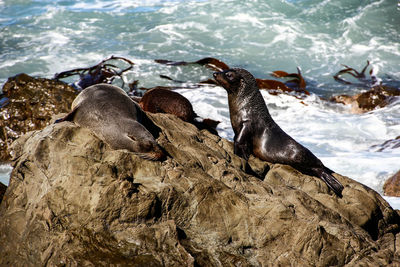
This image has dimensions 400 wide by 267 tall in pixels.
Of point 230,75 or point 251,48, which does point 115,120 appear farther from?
point 251,48

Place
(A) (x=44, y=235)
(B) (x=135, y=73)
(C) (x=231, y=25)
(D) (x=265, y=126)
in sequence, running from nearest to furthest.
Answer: (A) (x=44, y=235) → (D) (x=265, y=126) → (B) (x=135, y=73) → (C) (x=231, y=25)

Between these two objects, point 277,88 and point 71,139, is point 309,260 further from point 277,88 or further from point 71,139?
point 277,88

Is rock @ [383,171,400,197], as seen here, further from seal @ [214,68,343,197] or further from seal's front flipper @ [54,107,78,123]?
seal's front flipper @ [54,107,78,123]

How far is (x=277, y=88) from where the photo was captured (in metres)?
11.3

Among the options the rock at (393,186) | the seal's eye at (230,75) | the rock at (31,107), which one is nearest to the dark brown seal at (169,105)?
the seal's eye at (230,75)

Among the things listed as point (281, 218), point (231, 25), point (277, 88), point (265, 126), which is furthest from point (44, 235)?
point (231, 25)

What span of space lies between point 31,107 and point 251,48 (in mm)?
9520

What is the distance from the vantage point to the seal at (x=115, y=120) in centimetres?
414

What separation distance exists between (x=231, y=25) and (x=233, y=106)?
11.7 m

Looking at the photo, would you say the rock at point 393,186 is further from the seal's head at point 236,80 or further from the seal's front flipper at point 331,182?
the seal's head at point 236,80

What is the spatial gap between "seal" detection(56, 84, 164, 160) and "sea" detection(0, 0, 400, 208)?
127 inches

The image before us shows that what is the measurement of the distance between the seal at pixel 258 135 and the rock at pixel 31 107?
295cm

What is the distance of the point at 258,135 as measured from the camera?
233 inches

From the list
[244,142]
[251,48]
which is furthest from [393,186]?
[251,48]
